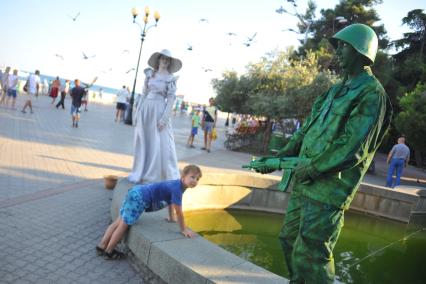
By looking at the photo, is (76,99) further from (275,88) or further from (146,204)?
(146,204)

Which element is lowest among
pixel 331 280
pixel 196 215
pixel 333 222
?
pixel 196 215

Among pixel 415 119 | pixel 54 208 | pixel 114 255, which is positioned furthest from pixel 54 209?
pixel 415 119

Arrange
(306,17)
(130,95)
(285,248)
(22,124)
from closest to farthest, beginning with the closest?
(285,248), (22,124), (130,95), (306,17)

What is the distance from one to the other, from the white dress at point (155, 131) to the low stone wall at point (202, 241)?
0.53 m

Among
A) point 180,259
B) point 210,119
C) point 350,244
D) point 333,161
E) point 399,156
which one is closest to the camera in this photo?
point 333,161

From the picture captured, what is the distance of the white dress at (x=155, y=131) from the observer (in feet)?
21.2

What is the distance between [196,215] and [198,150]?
8.71 meters

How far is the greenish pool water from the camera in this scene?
18.5 ft

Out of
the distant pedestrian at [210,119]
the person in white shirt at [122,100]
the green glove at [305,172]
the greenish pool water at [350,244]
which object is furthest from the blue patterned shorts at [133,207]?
the person in white shirt at [122,100]

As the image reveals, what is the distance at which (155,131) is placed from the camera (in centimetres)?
652

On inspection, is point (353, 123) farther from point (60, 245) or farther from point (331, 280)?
point (60, 245)

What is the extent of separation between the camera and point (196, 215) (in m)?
7.04

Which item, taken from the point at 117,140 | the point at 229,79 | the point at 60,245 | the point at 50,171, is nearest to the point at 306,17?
the point at 229,79

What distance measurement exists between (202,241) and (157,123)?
2.87 meters
